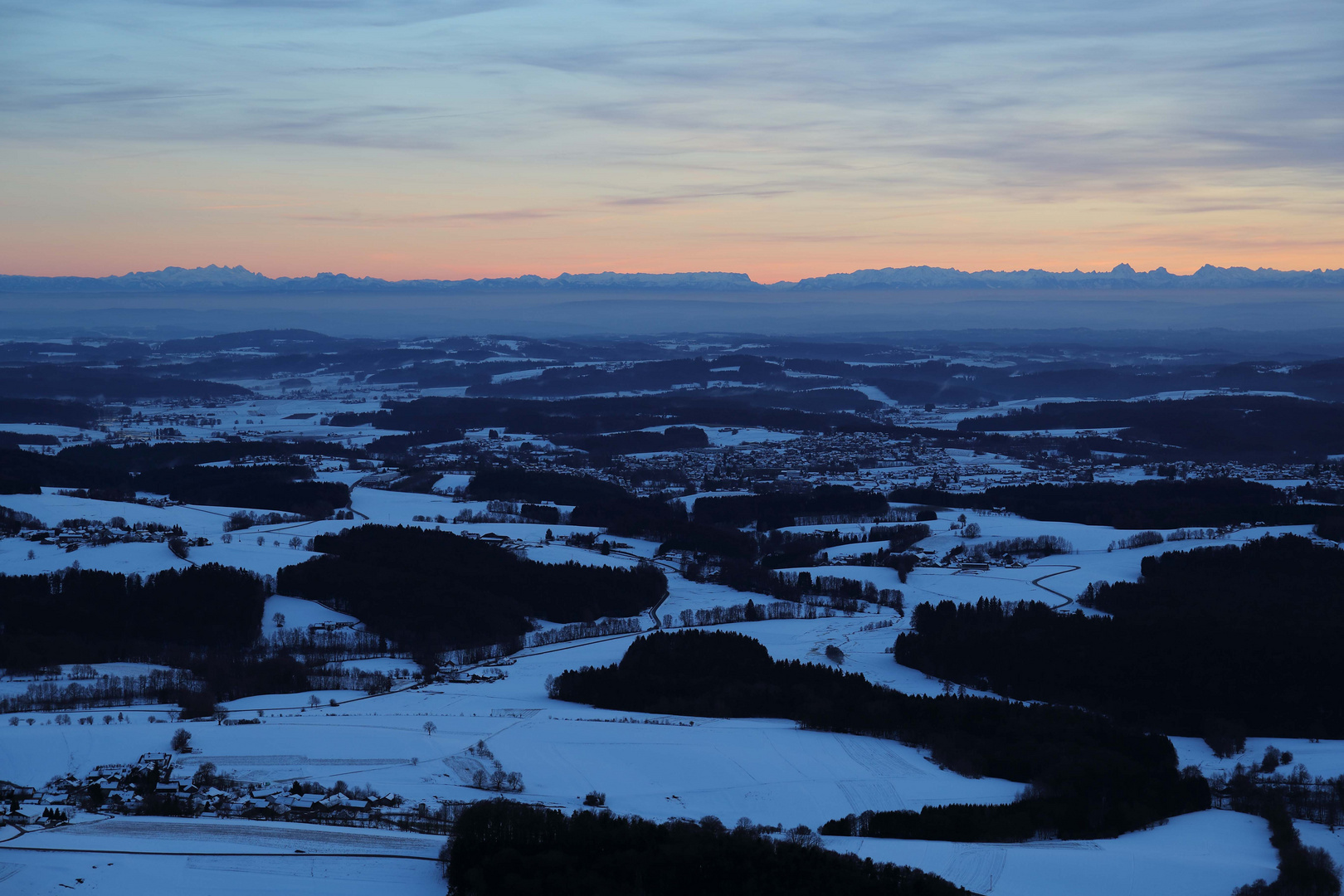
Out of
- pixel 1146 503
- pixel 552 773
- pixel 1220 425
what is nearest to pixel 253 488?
pixel 1146 503

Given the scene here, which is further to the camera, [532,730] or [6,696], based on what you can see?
[6,696]

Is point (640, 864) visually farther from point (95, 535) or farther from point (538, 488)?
point (538, 488)

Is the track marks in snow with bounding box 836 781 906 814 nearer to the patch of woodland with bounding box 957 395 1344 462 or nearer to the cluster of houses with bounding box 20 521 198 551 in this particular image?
the cluster of houses with bounding box 20 521 198 551

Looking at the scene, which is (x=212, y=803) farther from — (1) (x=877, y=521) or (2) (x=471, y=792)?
(1) (x=877, y=521)

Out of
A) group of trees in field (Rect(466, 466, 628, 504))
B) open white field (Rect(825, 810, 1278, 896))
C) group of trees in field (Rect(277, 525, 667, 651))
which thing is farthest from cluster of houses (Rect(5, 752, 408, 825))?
group of trees in field (Rect(466, 466, 628, 504))

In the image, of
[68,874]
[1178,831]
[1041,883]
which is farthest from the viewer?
[1178,831]

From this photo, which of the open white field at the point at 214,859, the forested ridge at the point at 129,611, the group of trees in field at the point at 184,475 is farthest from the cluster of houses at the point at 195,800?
the group of trees in field at the point at 184,475

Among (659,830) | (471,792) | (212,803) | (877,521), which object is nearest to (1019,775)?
(659,830)
